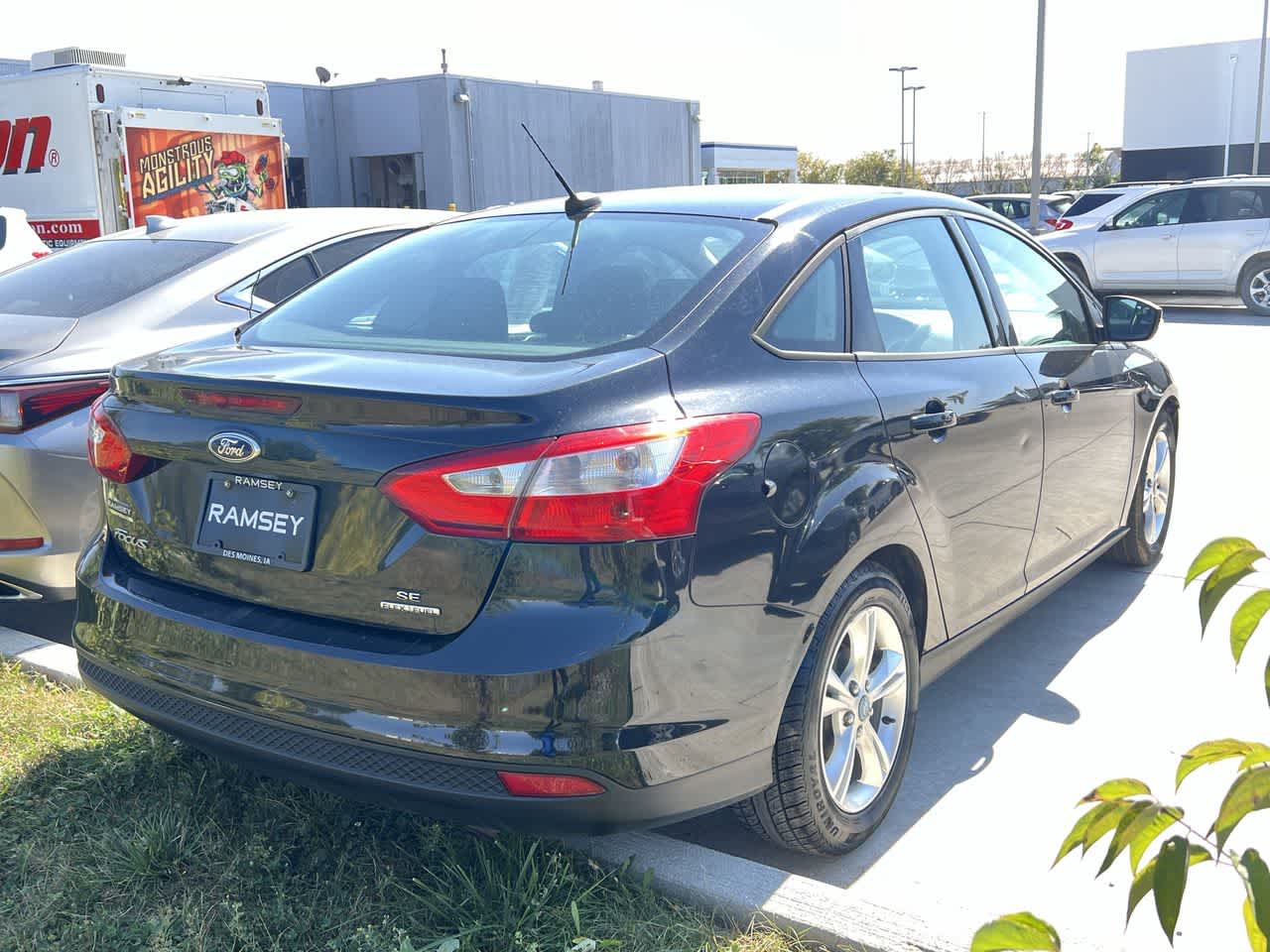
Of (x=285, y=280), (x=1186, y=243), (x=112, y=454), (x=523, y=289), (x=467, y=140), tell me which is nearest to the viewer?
(x=112, y=454)

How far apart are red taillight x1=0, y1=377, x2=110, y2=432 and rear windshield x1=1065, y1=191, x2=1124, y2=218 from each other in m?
17.2

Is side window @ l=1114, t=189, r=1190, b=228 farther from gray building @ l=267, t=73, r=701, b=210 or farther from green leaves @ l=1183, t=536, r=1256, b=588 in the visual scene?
green leaves @ l=1183, t=536, r=1256, b=588

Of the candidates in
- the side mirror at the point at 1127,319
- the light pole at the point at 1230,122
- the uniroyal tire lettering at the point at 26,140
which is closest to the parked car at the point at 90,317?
the side mirror at the point at 1127,319

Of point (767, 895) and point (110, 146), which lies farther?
point (110, 146)

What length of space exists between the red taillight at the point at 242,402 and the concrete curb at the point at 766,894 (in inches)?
49.0

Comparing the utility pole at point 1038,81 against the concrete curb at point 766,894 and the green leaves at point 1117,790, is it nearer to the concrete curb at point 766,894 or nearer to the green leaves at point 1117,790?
the concrete curb at point 766,894

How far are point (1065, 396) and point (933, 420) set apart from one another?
109cm

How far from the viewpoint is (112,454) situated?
3041 millimetres

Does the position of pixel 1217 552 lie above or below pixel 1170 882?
above

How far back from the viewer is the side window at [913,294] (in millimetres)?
3424

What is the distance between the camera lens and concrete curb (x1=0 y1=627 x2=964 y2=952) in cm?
263

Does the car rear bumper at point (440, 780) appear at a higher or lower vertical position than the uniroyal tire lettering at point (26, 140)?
lower

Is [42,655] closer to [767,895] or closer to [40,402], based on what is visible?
[40,402]

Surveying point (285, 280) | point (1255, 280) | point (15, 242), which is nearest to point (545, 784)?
point (285, 280)
